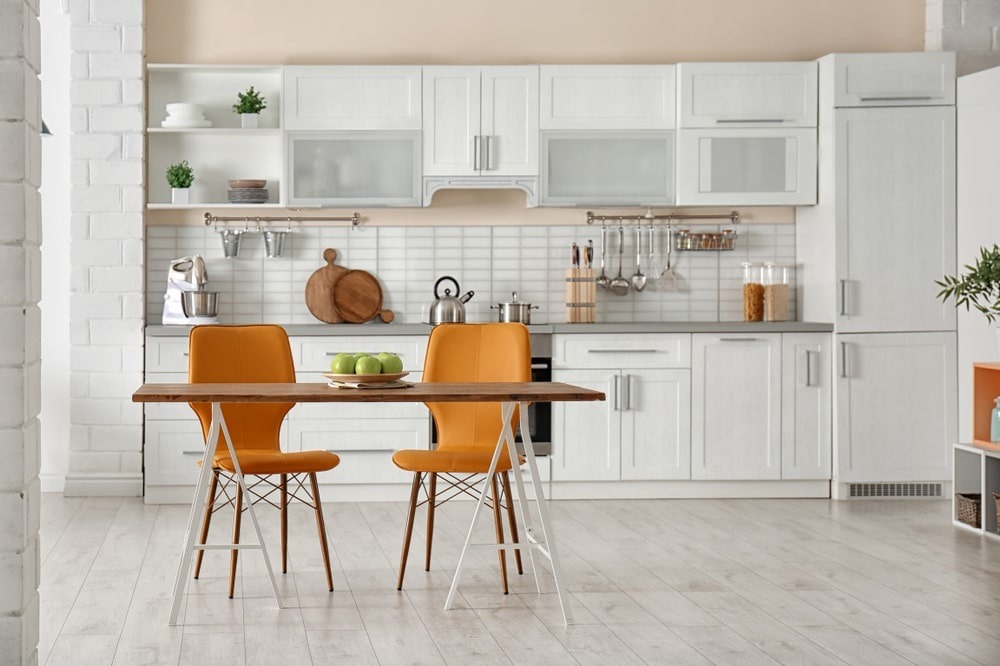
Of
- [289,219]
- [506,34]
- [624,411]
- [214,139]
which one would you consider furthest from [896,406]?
[214,139]

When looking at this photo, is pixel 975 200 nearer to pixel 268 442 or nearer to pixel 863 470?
pixel 863 470

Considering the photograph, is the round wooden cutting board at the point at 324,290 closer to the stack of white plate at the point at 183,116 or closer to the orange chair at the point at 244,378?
the stack of white plate at the point at 183,116

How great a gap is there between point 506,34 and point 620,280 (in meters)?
1.44

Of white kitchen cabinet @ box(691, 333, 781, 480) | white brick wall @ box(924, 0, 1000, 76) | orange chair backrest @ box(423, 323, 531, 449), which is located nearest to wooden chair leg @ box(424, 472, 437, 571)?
orange chair backrest @ box(423, 323, 531, 449)

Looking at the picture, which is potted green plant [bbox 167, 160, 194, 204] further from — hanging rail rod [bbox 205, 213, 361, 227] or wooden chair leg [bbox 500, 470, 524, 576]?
wooden chair leg [bbox 500, 470, 524, 576]

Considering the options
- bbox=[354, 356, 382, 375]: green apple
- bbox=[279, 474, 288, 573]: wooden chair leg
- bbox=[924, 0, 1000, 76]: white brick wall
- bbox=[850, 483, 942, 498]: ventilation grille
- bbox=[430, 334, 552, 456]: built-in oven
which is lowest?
bbox=[850, 483, 942, 498]: ventilation grille

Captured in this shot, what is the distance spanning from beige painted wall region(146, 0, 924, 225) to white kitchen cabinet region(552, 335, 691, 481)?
2.94 feet

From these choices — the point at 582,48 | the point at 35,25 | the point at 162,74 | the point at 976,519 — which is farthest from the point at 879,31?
the point at 35,25

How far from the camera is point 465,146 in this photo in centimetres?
575

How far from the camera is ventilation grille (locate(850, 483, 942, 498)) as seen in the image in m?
5.73

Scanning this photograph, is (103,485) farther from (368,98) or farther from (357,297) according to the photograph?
(368,98)

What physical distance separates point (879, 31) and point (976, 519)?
275 centimetres

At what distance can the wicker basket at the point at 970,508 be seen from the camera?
4856mm

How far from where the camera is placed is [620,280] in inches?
240
